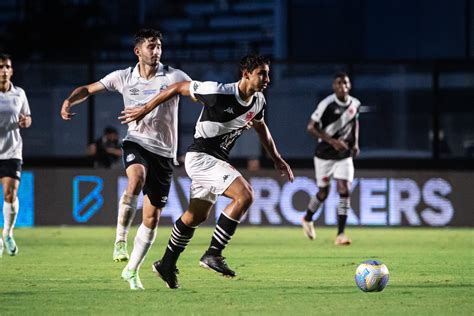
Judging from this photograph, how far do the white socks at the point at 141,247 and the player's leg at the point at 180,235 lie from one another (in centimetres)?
22

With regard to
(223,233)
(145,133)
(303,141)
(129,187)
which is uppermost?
(145,133)

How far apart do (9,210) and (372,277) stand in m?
5.84

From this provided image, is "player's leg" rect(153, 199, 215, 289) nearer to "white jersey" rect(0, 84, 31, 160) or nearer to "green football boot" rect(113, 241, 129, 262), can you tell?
"green football boot" rect(113, 241, 129, 262)

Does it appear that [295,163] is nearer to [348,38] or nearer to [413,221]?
[413,221]

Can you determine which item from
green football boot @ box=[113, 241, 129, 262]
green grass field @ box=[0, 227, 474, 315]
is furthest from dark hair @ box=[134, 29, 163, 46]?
green grass field @ box=[0, 227, 474, 315]

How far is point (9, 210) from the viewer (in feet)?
47.1

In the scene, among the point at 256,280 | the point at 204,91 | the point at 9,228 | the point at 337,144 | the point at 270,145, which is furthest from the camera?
the point at 337,144

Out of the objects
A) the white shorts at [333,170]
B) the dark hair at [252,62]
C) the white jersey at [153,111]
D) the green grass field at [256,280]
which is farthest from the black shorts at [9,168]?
the dark hair at [252,62]

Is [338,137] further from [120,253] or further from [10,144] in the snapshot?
[120,253]

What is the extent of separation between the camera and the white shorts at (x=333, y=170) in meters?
16.9

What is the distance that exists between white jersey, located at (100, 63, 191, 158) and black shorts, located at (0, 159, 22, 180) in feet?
9.77

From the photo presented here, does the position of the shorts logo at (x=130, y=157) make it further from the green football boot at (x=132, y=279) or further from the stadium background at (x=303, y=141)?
the stadium background at (x=303, y=141)

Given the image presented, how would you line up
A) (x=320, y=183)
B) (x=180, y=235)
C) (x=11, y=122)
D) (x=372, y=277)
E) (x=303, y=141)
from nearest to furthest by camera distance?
(x=372, y=277) → (x=180, y=235) → (x=11, y=122) → (x=320, y=183) → (x=303, y=141)

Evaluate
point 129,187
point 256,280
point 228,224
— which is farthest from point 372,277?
point 129,187
